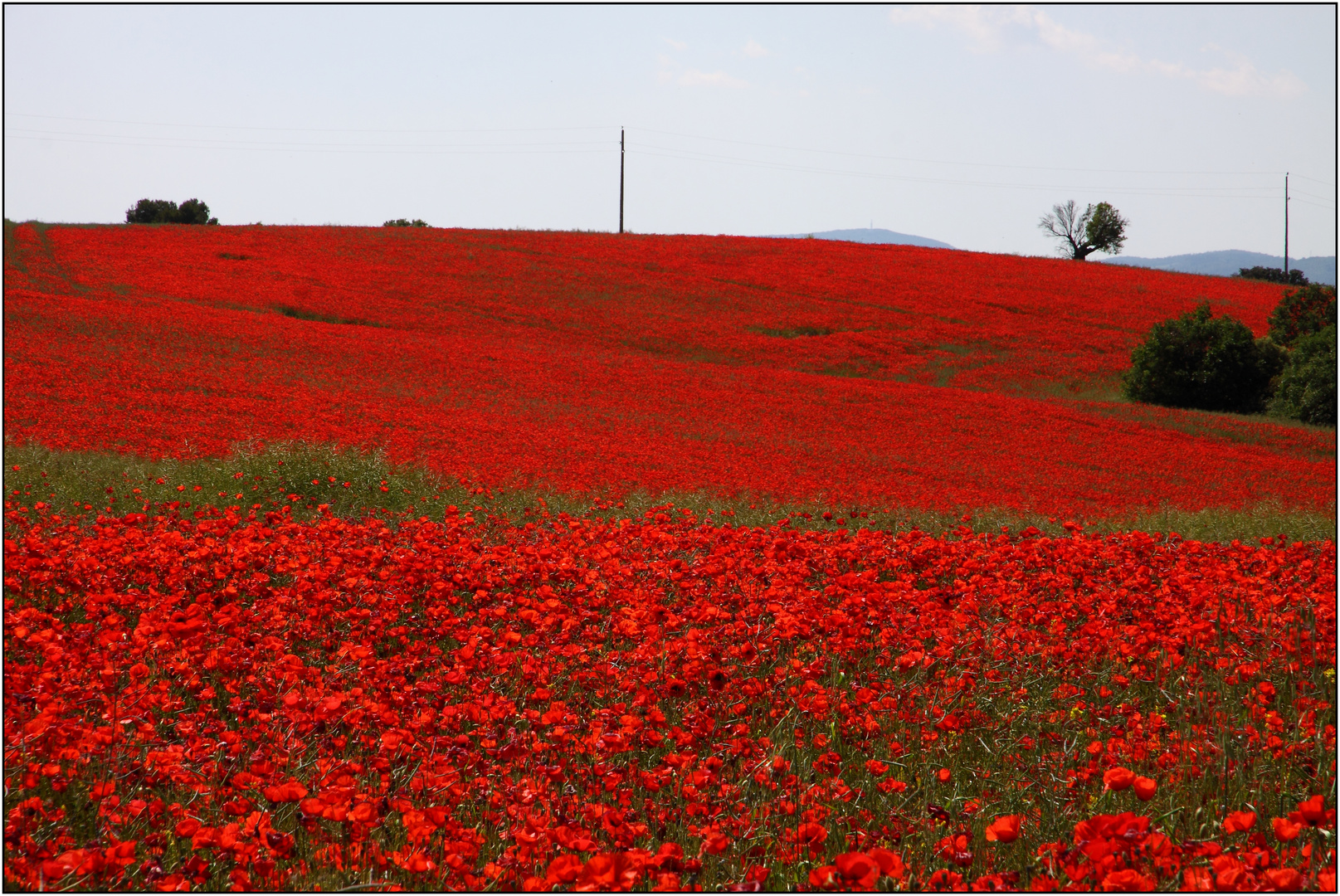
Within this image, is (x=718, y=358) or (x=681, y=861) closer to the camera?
(x=681, y=861)

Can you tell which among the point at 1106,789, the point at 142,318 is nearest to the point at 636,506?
the point at 1106,789

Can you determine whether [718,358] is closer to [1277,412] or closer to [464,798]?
[1277,412]

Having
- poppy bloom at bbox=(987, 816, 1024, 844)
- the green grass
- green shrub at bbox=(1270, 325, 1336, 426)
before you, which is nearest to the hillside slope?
the green grass

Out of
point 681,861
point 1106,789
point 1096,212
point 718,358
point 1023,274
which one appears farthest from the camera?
point 1096,212

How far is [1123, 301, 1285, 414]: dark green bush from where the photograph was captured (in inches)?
1047

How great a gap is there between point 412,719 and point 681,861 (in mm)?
1438

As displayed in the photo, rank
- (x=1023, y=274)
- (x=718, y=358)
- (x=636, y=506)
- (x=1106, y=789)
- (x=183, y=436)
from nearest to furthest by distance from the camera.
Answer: (x=1106, y=789) → (x=636, y=506) → (x=183, y=436) → (x=718, y=358) → (x=1023, y=274)

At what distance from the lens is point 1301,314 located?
96.5 ft

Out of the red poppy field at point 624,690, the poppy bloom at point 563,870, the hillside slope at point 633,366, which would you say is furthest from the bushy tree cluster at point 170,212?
the poppy bloom at point 563,870

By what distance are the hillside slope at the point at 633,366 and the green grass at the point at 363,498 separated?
88cm

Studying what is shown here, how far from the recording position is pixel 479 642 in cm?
402

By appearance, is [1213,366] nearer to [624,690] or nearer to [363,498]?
[363,498]

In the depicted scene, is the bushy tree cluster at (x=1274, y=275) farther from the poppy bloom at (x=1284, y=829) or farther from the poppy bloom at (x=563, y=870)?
the poppy bloom at (x=563, y=870)

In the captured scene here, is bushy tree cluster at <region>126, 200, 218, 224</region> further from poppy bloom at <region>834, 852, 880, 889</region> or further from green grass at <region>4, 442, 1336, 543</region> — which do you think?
poppy bloom at <region>834, 852, 880, 889</region>
